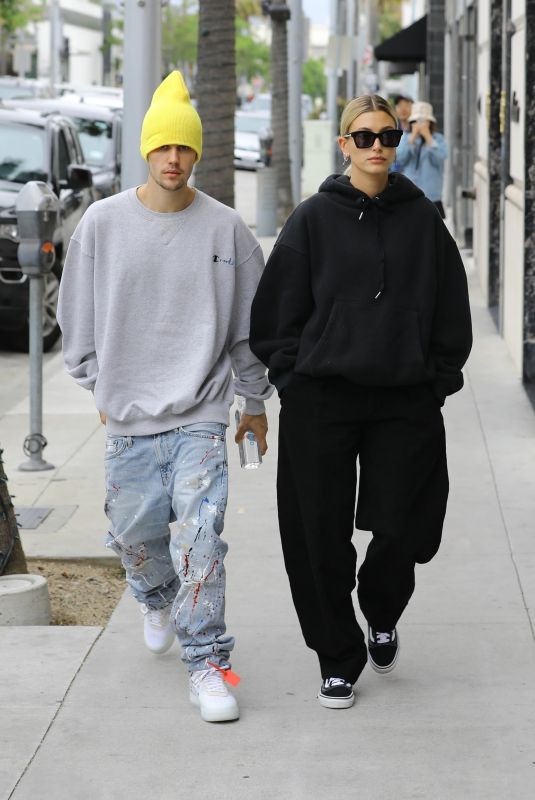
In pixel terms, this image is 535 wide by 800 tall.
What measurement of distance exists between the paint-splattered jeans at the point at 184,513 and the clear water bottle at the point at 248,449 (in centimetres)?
23

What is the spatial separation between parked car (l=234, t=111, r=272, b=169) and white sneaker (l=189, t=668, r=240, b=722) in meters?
31.8

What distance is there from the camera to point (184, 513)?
179 inches

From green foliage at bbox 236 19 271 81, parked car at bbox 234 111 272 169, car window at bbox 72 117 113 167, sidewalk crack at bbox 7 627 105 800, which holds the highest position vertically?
green foliage at bbox 236 19 271 81

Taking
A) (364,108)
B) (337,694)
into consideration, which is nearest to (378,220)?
(364,108)

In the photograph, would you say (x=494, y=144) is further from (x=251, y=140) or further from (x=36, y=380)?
(x=251, y=140)

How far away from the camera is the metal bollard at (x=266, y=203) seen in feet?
73.2

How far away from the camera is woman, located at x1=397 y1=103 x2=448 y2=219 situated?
14.3 meters

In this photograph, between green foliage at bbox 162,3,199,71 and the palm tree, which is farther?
green foliage at bbox 162,3,199,71

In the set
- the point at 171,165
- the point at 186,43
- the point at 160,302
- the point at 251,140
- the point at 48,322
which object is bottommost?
the point at 48,322

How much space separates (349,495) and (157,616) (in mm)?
843

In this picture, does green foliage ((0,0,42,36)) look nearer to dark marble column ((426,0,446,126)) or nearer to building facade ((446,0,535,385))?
dark marble column ((426,0,446,126))

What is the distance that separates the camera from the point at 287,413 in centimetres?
456

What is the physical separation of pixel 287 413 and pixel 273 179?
18422mm

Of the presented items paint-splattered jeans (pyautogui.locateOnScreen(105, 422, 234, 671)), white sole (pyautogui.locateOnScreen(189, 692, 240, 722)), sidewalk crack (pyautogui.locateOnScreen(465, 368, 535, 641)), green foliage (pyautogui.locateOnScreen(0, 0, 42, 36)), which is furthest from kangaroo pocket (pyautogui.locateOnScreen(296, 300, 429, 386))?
green foliage (pyautogui.locateOnScreen(0, 0, 42, 36))
